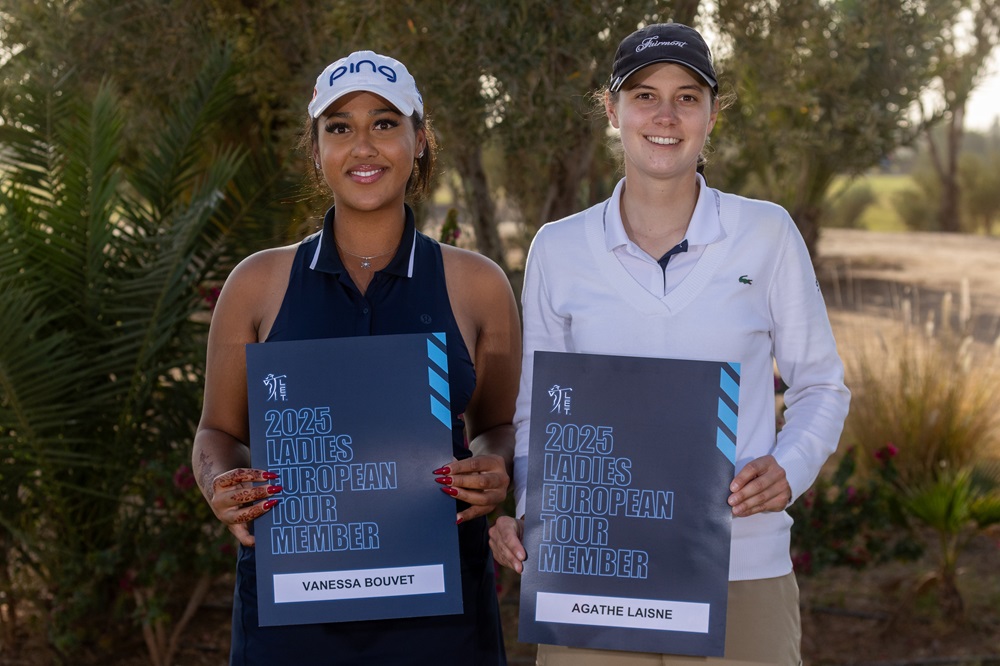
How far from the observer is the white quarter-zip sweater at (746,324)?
2480 millimetres

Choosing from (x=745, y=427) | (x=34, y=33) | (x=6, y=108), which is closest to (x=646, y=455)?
(x=745, y=427)

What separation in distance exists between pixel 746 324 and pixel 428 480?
31.1 inches

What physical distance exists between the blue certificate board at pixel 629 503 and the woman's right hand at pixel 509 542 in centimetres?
3

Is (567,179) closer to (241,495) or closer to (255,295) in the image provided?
(255,295)

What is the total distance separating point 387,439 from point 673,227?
820 millimetres

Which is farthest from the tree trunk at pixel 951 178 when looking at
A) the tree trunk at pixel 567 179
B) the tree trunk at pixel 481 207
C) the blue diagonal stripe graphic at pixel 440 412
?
the blue diagonal stripe graphic at pixel 440 412

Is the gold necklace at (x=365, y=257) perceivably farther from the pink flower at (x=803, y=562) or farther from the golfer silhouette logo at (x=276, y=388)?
the pink flower at (x=803, y=562)

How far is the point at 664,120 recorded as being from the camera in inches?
98.9

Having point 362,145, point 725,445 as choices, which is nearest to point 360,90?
point 362,145

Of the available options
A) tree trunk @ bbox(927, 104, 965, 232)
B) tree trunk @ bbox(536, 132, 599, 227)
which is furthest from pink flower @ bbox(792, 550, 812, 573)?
tree trunk @ bbox(927, 104, 965, 232)

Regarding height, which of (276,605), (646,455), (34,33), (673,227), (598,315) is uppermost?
(34,33)

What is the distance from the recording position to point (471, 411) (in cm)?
292

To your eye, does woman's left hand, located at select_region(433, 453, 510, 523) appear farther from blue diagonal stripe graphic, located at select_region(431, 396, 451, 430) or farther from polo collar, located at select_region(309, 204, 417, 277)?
polo collar, located at select_region(309, 204, 417, 277)

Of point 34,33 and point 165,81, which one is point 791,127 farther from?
point 34,33
